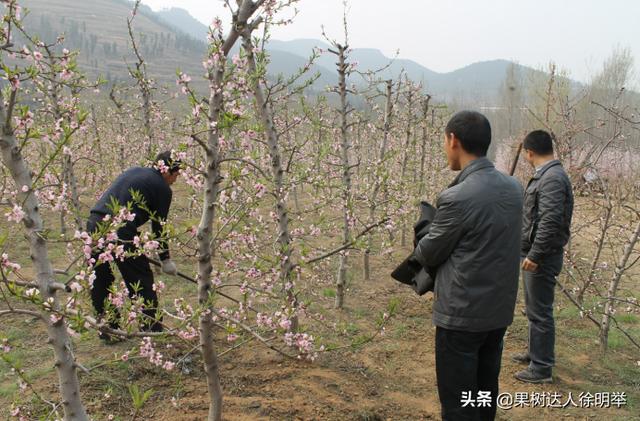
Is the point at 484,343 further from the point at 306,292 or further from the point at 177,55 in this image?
the point at 177,55

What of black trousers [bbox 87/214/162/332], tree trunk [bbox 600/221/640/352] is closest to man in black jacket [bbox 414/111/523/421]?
tree trunk [bbox 600/221/640/352]

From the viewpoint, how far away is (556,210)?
425 cm

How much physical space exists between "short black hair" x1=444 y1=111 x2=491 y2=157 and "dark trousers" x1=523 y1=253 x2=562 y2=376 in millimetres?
2053

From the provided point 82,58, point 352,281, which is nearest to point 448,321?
point 352,281

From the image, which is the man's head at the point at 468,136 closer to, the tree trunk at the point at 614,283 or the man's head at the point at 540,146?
the man's head at the point at 540,146

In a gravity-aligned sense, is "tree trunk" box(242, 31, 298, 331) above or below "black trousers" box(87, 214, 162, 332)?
above

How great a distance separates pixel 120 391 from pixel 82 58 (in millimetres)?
113088

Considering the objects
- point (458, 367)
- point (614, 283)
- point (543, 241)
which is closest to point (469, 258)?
point (458, 367)

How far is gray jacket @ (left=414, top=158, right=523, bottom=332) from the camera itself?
273 cm

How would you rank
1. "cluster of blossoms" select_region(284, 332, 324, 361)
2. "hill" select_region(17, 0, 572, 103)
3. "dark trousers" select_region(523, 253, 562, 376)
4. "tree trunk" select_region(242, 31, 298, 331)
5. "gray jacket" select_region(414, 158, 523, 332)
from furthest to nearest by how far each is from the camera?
"hill" select_region(17, 0, 572, 103) → "dark trousers" select_region(523, 253, 562, 376) → "tree trunk" select_region(242, 31, 298, 331) → "cluster of blossoms" select_region(284, 332, 324, 361) → "gray jacket" select_region(414, 158, 523, 332)

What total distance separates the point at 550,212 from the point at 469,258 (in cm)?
200

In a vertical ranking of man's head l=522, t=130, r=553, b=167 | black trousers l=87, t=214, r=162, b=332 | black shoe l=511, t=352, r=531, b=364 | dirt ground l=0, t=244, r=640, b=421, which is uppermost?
man's head l=522, t=130, r=553, b=167

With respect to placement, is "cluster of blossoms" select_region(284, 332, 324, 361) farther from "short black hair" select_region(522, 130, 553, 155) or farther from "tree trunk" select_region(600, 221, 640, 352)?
"tree trunk" select_region(600, 221, 640, 352)

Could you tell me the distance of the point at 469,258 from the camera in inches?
109
